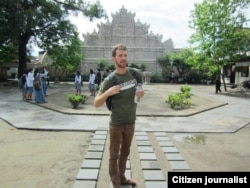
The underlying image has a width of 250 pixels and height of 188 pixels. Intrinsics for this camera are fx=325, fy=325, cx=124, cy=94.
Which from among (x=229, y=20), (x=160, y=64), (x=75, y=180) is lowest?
(x=75, y=180)

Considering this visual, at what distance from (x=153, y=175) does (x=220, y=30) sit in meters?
20.4

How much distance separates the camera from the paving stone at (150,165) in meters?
5.57

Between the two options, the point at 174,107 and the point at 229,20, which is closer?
the point at 174,107

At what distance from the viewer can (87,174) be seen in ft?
17.1

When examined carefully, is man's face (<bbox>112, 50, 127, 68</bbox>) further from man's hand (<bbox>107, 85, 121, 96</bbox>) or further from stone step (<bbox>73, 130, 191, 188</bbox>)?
stone step (<bbox>73, 130, 191, 188</bbox>)

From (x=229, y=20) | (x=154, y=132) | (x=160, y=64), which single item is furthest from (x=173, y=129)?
(x=160, y=64)

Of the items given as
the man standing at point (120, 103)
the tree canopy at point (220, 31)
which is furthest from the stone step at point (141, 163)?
the tree canopy at point (220, 31)

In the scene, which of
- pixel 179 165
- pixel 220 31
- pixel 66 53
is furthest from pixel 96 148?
pixel 66 53

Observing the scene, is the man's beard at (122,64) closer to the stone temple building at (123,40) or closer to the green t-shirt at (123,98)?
the green t-shirt at (123,98)

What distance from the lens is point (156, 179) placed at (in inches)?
199

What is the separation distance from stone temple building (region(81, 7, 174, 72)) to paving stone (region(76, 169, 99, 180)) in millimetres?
37145

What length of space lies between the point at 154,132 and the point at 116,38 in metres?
34.9

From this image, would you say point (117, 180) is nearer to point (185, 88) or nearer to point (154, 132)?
point (154, 132)

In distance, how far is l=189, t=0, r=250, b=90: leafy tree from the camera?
23.5 meters
